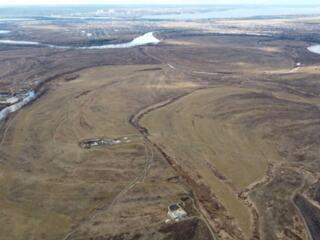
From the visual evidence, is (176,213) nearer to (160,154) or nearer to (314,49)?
(160,154)

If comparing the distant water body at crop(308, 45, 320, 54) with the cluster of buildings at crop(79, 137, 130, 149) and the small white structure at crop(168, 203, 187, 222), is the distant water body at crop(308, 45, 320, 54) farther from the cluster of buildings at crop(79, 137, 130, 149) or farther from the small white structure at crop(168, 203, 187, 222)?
the small white structure at crop(168, 203, 187, 222)

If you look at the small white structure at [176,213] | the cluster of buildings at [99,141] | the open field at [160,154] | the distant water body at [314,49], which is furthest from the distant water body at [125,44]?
the small white structure at [176,213]

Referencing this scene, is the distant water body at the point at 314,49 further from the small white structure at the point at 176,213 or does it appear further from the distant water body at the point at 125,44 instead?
the small white structure at the point at 176,213

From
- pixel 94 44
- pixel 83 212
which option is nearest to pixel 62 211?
pixel 83 212

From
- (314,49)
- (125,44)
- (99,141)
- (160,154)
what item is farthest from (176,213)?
(125,44)

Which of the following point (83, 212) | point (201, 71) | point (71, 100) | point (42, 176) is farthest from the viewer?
point (201, 71)

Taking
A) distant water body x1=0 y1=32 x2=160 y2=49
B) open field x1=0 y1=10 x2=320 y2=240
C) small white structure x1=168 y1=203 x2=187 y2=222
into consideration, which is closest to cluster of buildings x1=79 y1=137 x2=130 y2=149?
open field x1=0 y1=10 x2=320 y2=240

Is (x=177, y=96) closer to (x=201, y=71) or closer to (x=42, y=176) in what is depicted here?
(x=201, y=71)

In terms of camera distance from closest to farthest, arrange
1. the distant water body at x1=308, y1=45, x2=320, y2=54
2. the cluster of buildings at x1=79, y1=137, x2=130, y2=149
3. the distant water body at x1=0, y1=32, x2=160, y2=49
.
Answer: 1. the cluster of buildings at x1=79, y1=137, x2=130, y2=149
2. the distant water body at x1=308, y1=45, x2=320, y2=54
3. the distant water body at x1=0, y1=32, x2=160, y2=49
